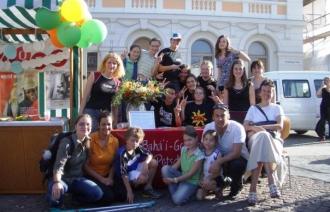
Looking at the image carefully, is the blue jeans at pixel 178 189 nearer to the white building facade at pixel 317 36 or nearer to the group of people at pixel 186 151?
the group of people at pixel 186 151

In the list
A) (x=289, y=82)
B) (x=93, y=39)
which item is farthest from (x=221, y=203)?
(x=289, y=82)

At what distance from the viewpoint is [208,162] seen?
6.50 metres

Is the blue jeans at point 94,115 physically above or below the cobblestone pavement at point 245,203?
above

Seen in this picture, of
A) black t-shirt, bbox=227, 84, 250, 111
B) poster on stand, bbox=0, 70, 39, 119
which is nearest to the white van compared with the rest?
poster on stand, bbox=0, 70, 39, 119

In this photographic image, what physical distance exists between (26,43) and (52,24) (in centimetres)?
254

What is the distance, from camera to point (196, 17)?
2420 cm

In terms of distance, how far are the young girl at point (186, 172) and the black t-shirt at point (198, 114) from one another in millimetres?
875

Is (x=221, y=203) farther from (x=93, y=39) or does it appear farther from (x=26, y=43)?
(x=26, y=43)

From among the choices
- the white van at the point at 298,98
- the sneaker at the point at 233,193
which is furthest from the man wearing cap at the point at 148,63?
the white van at the point at 298,98

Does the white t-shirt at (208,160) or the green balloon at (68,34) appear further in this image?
the green balloon at (68,34)

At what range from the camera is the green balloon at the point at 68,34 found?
23.4 feet

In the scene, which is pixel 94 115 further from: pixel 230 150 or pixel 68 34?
pixel 230 150

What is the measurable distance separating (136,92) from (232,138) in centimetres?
165

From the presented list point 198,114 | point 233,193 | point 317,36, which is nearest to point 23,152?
point 198,114
